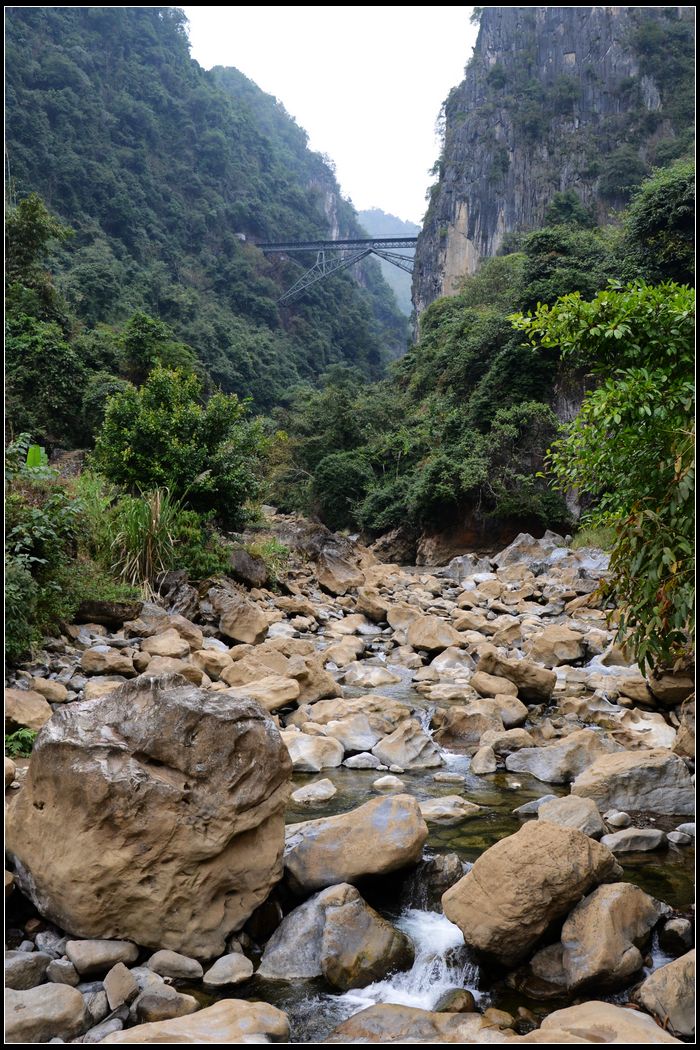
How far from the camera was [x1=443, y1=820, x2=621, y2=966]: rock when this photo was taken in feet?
10.2

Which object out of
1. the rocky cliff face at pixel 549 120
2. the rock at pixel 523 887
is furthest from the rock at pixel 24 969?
the rocky cliff face at pixel 549 120

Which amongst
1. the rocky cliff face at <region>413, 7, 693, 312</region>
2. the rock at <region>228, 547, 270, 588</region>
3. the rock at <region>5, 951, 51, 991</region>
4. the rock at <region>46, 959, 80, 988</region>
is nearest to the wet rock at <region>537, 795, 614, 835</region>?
the rock at <region>46, 959, 80, 988</region>

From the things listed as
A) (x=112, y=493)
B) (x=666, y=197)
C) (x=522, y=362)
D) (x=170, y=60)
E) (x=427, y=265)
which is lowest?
(x=112, y=493)

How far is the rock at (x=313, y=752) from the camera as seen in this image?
561 cm

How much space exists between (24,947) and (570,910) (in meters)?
2.36

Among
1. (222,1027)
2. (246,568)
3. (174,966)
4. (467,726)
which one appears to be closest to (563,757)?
(467,726)

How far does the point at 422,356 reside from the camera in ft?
110

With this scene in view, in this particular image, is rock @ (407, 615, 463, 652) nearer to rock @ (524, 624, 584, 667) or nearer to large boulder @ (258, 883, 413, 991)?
rock @ (524, 624, 584, 667)

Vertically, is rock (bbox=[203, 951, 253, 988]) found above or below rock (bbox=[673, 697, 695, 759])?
below

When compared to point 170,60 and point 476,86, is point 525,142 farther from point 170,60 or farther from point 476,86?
point 170,60

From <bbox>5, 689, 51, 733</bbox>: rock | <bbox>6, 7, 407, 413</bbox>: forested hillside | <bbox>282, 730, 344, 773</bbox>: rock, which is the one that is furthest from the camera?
<bbox>6, 7, 407, 413</bbox>: forested hillside

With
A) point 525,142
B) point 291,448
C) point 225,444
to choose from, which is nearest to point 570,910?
point 225,444

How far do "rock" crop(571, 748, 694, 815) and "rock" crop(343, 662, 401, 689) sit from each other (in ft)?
11.7

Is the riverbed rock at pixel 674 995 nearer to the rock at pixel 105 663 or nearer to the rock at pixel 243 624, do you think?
the rock at pixel 105 663
